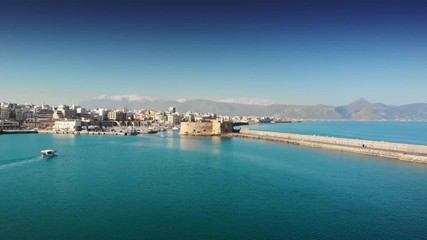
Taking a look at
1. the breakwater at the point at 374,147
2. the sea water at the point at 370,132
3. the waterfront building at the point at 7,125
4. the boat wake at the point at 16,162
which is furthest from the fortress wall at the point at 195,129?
the boat wake at the point at 16,162

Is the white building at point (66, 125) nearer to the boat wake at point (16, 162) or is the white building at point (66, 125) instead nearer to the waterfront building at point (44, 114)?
the waterfront building at point (44, 114)

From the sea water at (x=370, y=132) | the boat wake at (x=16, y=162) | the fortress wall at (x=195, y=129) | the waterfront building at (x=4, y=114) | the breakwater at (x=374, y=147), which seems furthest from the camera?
the waterfront building at (x=4, y=114)

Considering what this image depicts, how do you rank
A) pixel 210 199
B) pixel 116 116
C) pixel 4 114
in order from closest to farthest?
1. pixel 210 199
2. pixel 4 114
3. pixel 116 116

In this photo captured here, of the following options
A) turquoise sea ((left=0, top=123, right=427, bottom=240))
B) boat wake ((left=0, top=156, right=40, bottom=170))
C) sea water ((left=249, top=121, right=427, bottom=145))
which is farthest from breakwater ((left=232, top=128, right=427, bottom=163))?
boat wake ((left=0, top=156, right=40, bottom=170))

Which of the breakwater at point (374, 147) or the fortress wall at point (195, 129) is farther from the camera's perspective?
the fortress wall at point (195, 129)

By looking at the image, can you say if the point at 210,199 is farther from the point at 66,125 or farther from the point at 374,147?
the point at 66,125

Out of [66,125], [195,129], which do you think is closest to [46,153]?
[195,129]

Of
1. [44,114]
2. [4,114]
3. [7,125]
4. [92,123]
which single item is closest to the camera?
[7,125]

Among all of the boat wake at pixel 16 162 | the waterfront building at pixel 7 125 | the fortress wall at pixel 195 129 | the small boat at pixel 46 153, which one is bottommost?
the boat wake at pixel 16 162

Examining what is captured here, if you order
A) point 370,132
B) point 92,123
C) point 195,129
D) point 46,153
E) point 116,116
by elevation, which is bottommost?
point 370,132
